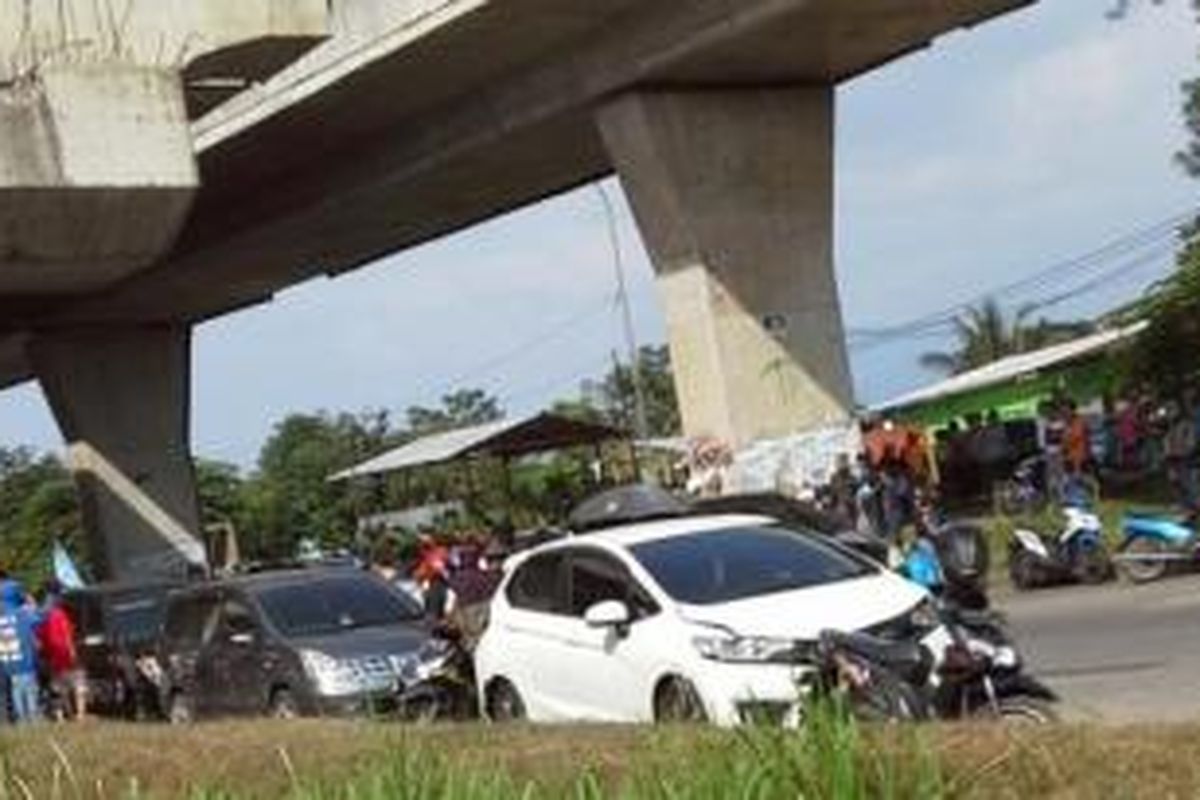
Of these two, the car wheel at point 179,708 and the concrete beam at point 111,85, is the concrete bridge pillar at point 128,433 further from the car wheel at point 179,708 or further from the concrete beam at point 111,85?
the car wheel at point 179,708

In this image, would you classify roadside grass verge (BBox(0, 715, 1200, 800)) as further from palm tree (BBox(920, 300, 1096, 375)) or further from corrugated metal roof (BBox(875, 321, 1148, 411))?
palm tree (BBox(920, 300, 1096, 375))

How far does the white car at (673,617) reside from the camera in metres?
13.0

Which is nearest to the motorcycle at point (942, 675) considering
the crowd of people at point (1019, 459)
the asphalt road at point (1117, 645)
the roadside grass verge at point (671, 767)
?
the asphalt road at point (1117, 645)

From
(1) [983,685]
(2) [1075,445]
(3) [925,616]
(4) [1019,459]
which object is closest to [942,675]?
(1) [983,685]

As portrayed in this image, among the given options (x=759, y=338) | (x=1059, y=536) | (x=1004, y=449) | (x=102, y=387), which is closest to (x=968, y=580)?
(x=1059, y=536)

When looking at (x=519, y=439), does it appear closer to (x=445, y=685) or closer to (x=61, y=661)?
(x=61, y=661)

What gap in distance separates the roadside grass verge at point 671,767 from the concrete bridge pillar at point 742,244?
76.5 ft

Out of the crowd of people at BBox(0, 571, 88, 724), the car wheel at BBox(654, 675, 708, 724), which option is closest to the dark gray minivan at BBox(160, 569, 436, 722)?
the crowd of people at BBox(0, 571, 88, 724)

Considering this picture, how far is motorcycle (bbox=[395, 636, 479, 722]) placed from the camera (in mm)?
16172

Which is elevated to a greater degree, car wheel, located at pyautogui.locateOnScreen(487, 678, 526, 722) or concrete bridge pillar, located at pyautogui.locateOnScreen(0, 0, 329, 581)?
concrete bridge pillar, located at pyautogui.locateOnScreen(0, 0, 329, 581)

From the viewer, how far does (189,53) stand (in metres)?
29.3

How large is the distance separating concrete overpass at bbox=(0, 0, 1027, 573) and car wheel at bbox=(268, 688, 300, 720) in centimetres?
1212

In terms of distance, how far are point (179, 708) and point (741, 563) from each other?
8.21 metres

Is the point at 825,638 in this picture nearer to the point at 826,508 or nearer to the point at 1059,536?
the point at 1059,536
